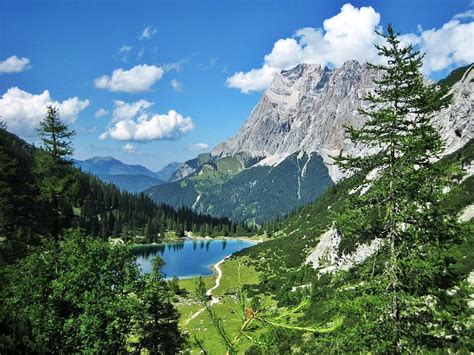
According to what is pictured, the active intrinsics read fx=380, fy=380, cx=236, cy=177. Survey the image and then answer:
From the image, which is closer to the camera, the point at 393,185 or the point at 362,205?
the point at 393,185

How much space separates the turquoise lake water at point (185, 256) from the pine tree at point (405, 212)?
93.1 metres

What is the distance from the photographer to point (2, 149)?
104 feet

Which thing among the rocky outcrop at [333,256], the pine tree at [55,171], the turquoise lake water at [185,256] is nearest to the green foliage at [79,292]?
the pine tree at [55,171]

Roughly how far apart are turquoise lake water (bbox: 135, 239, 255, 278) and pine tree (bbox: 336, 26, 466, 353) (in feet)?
306

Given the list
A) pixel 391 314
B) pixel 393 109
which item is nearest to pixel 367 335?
pixel 391 314

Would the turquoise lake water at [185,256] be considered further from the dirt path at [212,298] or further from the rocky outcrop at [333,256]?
the rocky outcrop at [333,256]

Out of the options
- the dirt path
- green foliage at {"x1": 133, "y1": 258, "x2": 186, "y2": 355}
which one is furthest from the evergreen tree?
the dirt path

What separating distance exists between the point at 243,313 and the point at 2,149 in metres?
32.7

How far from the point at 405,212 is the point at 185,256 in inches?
5652

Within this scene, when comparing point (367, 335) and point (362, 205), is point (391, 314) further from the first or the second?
point (362, 205)

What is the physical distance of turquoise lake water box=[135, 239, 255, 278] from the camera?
11694 centimetres

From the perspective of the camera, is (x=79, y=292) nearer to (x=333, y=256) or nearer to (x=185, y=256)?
(x=333, y=256)

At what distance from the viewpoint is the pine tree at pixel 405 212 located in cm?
1356

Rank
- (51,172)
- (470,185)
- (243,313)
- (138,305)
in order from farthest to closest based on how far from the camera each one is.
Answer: (470,185), (51,172), (138,305), (243,313)
